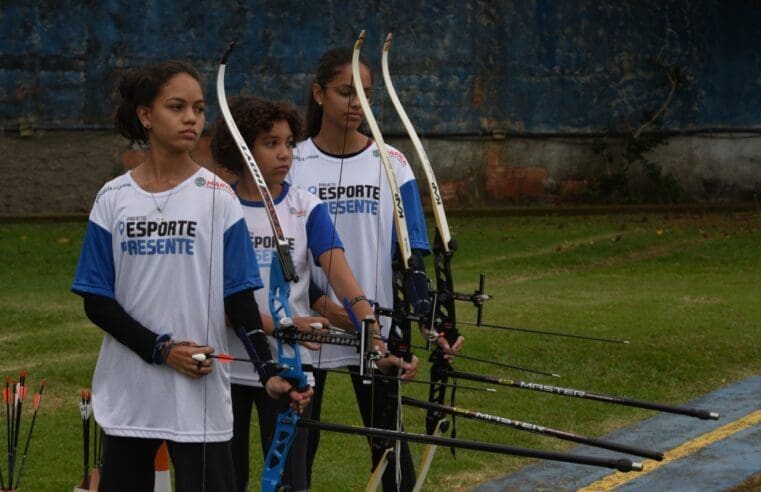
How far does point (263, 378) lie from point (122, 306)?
502 millimetres

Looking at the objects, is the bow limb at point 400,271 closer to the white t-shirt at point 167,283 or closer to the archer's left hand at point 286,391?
the archer's left hand at point 286,391

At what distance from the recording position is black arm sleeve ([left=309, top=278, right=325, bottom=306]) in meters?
5.72

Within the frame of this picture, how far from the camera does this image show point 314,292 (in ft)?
18.8

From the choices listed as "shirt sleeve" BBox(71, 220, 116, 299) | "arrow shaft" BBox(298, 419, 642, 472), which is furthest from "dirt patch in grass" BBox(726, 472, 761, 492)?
"shirt sleeve" BBox(71, 220, 116, 299)

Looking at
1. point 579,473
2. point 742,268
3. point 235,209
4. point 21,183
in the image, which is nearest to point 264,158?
point 235,209

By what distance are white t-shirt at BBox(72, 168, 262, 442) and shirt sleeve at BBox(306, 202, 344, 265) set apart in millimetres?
805

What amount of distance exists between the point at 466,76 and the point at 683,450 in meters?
14.9

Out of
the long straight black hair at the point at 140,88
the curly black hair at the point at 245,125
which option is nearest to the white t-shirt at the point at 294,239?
the curly black hair at the point at 245,125

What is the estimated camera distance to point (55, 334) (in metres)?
11.9

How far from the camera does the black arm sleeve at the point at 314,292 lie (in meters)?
5.72

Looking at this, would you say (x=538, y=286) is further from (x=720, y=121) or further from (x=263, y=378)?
(x=263, y=378)

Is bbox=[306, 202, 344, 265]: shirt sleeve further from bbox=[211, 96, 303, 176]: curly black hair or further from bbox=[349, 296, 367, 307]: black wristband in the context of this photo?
bbox=[211, 96, 303, 176]: curly black hair

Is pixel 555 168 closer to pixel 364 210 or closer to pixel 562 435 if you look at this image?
pixel 364 210

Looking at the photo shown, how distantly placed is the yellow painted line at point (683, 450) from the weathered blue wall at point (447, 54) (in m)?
13.8
